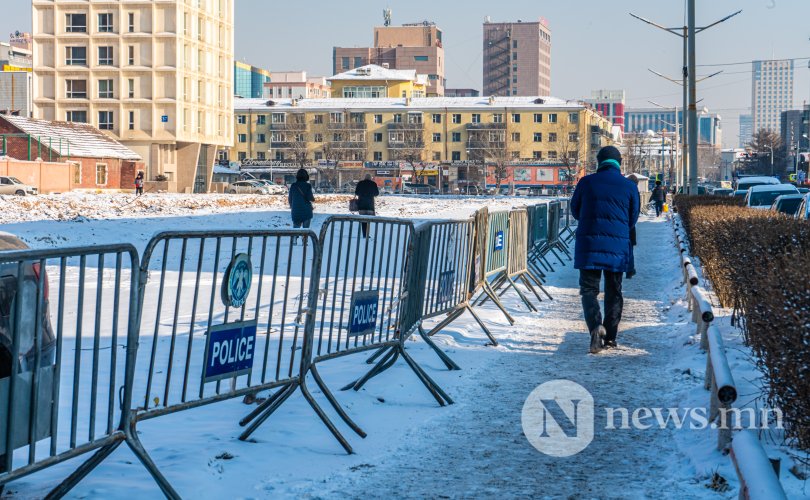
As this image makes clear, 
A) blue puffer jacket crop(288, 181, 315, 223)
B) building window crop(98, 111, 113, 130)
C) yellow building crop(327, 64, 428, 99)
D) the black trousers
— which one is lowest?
the black trousers

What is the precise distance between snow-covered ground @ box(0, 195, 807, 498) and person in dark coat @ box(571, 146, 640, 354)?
38cm

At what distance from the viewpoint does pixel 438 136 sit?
120 meters

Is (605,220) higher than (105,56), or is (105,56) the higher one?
(105,56)

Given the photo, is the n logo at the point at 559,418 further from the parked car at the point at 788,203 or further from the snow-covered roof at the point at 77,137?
the snow-covered roof at the point at 77,137

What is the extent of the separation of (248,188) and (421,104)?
39480mm

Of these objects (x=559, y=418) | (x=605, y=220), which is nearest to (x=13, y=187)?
(x=605, y=220)

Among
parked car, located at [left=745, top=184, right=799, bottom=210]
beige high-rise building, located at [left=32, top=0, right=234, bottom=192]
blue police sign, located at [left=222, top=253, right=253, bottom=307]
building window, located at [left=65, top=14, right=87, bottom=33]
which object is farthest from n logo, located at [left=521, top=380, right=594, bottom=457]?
building window, located at [left=65, top=14, right=87, bottom=33]

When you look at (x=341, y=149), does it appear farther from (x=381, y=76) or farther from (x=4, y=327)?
→ (x=4, y=327)

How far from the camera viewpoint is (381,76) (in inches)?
5546

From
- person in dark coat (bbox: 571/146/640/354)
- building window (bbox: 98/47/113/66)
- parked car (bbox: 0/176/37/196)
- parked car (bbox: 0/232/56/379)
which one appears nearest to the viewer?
parked car (bbox: 0/232/56/379)

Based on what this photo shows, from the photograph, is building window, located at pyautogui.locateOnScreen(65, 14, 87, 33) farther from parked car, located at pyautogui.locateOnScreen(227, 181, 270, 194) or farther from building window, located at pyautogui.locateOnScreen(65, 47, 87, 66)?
parked car, located at pyautogui.locateOnScreen(227, 181, 270, 194)

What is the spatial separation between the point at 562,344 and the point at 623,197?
164 cm

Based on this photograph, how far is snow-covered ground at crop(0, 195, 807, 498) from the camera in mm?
5484

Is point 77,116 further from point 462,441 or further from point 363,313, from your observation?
point 462,441
